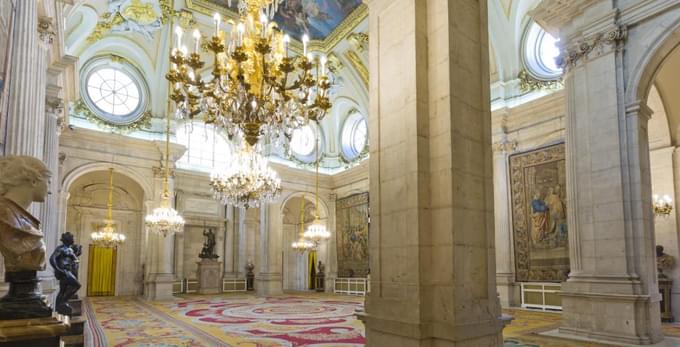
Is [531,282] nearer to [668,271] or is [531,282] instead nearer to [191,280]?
[668,271]

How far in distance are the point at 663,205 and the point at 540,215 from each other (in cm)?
291

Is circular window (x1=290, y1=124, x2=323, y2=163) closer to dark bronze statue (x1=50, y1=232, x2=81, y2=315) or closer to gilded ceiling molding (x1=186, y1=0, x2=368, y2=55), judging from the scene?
gilded ceiling molding (x1=186, y1=0, x2=368, y2=55)

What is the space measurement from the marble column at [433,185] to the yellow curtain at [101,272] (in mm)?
16765

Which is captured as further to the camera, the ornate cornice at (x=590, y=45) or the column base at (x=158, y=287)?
the column base at (x=158, y=287)

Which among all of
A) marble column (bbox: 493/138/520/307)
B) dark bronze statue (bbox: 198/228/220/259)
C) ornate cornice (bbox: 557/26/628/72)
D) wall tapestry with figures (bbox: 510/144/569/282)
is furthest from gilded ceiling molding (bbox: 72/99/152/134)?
ornate cornice (bbox: 557/26/628/72)

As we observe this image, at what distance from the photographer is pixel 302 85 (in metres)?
8.33

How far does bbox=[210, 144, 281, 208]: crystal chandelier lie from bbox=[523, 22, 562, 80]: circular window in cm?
804

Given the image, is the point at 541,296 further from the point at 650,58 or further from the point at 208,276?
the point at 208,276

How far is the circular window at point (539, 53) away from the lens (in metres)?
12.9

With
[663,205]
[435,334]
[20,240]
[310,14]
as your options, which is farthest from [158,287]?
[663,205]

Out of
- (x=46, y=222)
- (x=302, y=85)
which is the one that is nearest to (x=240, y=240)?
(x=46, y=222)

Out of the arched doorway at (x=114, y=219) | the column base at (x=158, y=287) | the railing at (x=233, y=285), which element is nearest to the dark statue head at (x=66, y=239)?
the column base at (x=158, y=287)

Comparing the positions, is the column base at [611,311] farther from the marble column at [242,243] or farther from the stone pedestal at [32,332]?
the marble column at [242,243]

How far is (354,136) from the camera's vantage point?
20469mm
